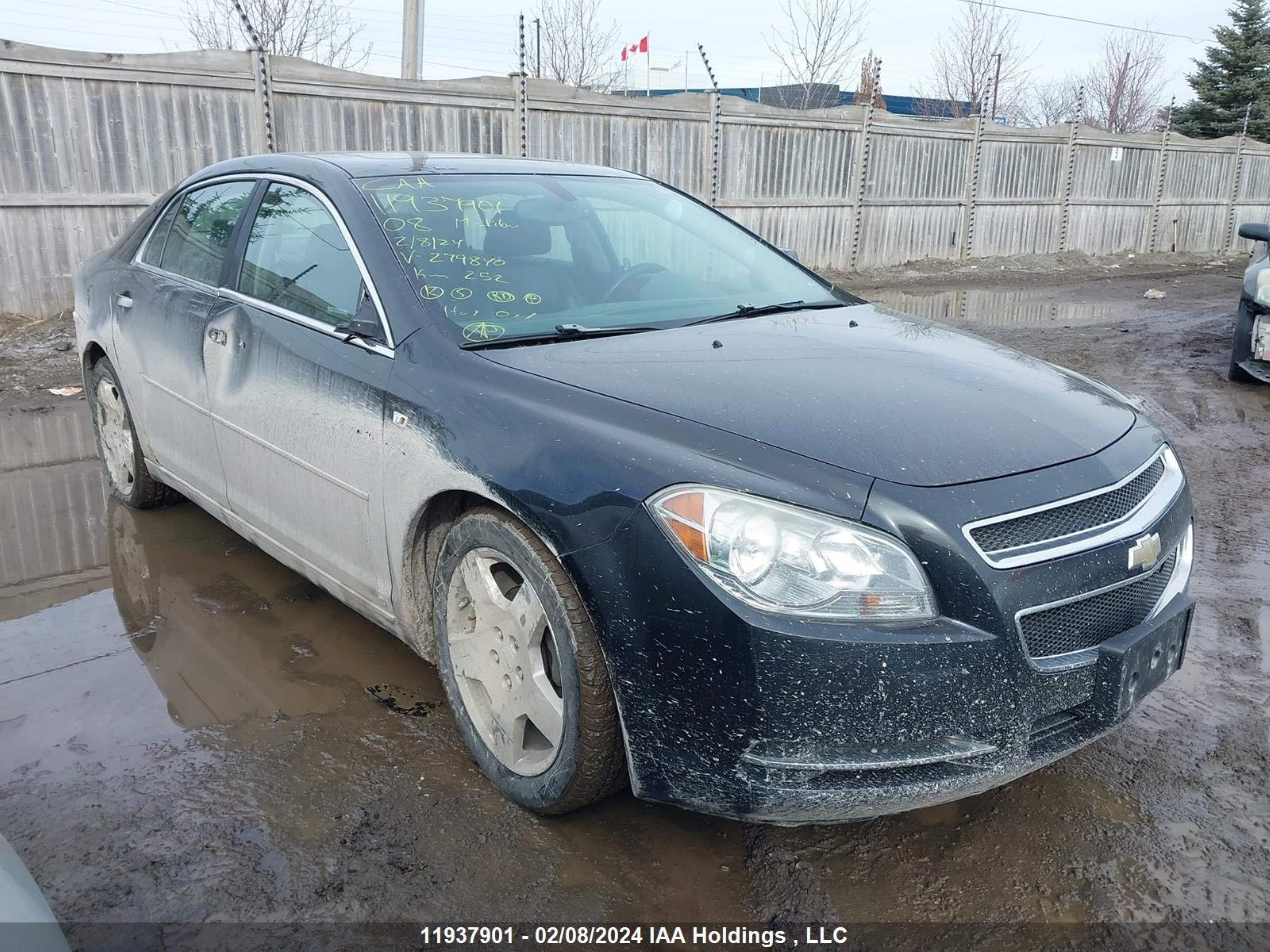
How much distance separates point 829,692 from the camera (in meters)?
2.07

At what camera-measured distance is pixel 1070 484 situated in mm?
2279

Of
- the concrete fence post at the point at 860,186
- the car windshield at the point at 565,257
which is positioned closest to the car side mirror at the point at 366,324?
the car windshield at the point at 565,257

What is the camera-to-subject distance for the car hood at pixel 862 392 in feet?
7.41

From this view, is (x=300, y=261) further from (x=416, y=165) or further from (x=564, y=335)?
(x=564, y=335)

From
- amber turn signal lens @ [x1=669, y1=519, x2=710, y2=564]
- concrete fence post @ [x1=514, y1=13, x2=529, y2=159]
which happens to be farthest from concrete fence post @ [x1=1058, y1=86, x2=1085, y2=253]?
amber turn signal lens @ [x1=669, y1=519, x2=710, y2=564]

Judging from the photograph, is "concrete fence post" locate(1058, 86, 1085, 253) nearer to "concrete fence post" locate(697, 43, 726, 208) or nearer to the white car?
"concrete fence post" locate(697, 43, 726, 208)

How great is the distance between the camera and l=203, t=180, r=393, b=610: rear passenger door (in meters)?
2.95

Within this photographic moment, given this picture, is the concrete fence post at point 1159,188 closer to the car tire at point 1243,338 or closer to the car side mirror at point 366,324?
the car tire at point 1243,338

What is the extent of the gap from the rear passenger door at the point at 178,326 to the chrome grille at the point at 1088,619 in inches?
113

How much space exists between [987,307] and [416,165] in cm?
1098

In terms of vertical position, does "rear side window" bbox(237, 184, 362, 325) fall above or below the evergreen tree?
below

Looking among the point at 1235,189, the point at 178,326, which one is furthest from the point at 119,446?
the point at 1235,189

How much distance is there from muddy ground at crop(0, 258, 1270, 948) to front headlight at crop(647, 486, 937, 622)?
30.0 inches

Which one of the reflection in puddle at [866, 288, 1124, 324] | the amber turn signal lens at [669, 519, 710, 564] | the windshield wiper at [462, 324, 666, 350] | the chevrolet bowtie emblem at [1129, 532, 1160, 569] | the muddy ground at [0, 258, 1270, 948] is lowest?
the reflection in puddle at [866, 288, 1124, 324]
